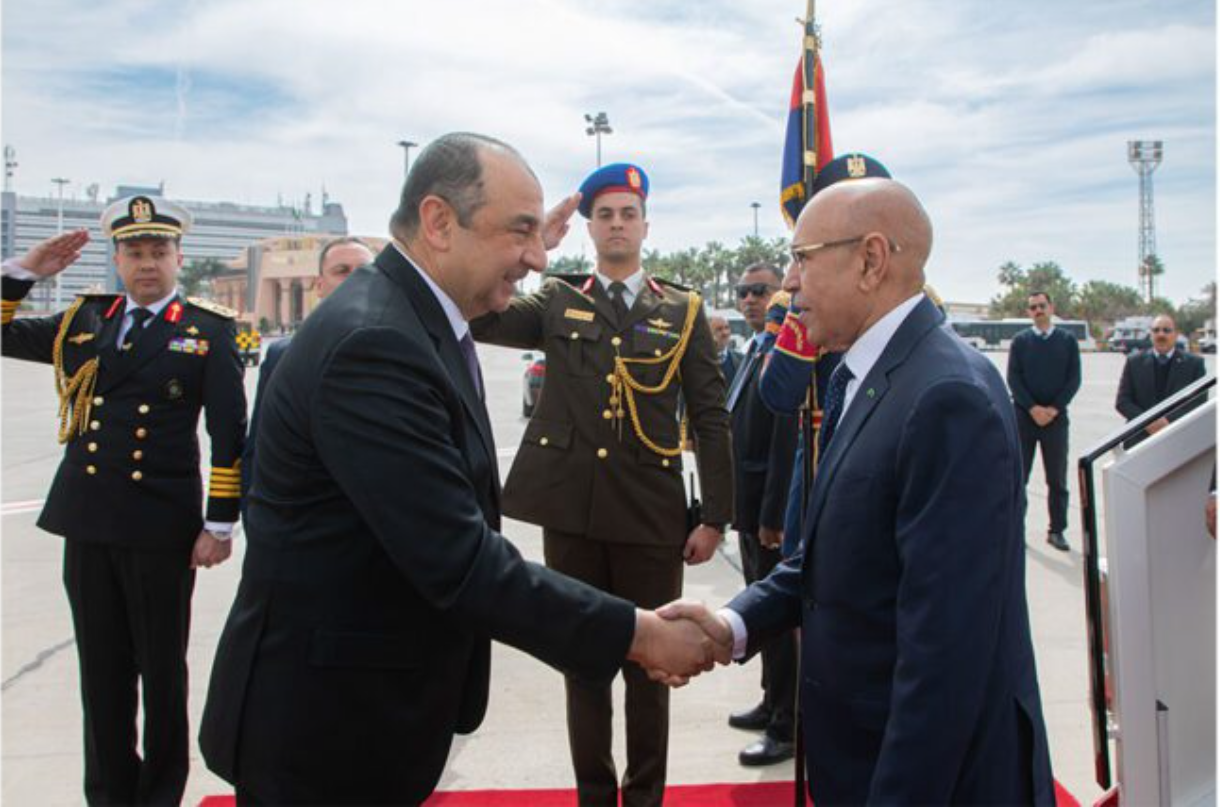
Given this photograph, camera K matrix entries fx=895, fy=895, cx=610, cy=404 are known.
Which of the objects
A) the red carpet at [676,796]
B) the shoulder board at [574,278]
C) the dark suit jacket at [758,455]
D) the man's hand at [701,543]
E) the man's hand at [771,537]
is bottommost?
the red carpet at [676,796]

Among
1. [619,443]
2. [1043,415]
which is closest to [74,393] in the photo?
[619,443]

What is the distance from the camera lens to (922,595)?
5.17ft

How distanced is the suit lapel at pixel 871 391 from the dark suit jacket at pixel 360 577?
553mm

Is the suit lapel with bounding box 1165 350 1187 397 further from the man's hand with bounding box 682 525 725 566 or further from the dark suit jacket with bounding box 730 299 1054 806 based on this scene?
the dark suit jacket with bounding box 730 299 1054 806

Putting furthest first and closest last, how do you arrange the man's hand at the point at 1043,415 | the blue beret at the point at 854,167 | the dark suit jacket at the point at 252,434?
1. the man's hand at the point at 1043,415
2. the dark suit jacket at the point at 252,434
3. the blue beret at the point at 854,167

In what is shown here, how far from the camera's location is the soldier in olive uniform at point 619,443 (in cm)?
311

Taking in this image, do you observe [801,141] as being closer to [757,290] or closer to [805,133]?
[805,133]

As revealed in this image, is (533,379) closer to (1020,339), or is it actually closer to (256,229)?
(1020,339)

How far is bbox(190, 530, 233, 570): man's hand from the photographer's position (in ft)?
10.7

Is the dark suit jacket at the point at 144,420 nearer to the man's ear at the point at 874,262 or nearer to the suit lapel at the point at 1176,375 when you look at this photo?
the man's ear at the point at 874,262

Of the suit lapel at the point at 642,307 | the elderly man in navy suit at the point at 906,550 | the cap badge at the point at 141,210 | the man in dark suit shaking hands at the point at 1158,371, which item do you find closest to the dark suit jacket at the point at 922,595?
the elderly man in navy suit at the point at 906,550

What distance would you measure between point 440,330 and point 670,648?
89cm

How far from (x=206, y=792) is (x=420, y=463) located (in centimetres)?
241

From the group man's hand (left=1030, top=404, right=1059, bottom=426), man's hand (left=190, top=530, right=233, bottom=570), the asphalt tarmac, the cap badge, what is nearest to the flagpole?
the asphalt tarmac
